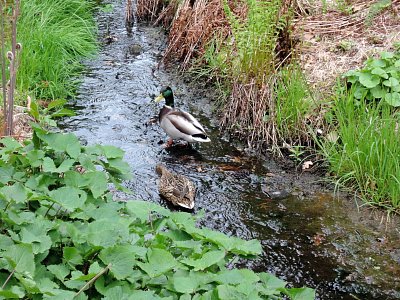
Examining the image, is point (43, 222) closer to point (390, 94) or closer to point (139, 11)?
point (390, 94)

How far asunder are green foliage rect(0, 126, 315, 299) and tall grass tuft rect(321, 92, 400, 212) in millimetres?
2646

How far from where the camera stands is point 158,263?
91.8 inches

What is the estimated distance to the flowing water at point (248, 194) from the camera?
13.8ft

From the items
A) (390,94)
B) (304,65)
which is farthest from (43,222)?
(304,65)

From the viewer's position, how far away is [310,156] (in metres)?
5.59

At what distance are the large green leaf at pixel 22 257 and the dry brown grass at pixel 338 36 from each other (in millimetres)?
4239

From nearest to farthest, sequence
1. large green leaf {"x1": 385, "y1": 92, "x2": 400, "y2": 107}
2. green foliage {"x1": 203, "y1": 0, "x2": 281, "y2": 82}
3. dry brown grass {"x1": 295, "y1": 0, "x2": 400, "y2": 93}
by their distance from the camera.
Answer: large green leaf {"x1": 385, "y1": 92, "x2": 400, "y2": 107} < green foliage {"x1": 203, "y1": 0, "x2": 281, "y2": 82} < dry brown grass {"x1": 295, "y1": 0, "x2": 400, "y2": 93}

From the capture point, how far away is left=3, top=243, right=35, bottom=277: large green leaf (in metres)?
2.15

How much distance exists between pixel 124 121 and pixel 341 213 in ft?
8.24

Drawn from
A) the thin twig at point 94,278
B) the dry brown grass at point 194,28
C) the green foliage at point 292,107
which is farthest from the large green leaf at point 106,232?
the dry brown grass at point 194,28

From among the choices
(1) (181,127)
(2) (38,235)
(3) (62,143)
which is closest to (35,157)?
(3) (62,143)

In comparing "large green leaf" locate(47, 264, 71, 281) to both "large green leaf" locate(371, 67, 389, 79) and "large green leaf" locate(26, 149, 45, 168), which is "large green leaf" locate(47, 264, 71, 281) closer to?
"large green leaf" locate(26, 149, 45, 168)

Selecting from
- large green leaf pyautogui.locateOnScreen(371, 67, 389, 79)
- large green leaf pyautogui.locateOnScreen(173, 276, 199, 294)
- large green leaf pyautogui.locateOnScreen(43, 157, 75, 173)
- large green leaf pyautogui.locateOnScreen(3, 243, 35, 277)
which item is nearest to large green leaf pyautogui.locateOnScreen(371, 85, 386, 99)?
large green leaf pyautogui.locateOnScreen(371, 67, 389, 79)

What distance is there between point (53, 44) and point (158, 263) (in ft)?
17.6
